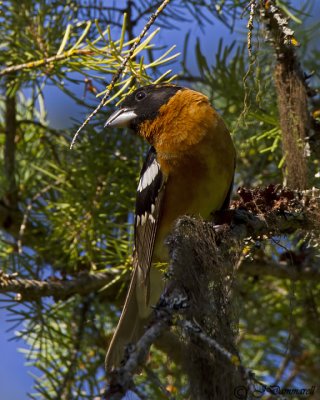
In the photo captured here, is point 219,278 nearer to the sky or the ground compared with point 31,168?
nearer to the ground

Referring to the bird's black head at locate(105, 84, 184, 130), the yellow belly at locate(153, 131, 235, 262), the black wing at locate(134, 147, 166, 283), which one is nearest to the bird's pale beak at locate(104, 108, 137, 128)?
the bird's black head at locate(105, 84, 184, 130)

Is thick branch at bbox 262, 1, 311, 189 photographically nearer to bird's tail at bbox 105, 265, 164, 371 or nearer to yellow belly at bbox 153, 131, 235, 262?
yellow belly at bbox 153, 131, 235, 262

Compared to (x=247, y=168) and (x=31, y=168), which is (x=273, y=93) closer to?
(x=247, y=168)

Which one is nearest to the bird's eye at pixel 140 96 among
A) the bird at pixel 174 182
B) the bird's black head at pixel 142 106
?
the bird's black head at pixel 142 106

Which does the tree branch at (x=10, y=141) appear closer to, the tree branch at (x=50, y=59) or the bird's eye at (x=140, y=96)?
the tree branch at (x=50, y=59)

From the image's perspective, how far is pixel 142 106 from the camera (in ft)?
11.7

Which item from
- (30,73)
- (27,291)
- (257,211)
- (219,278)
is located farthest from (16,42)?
(219,278)

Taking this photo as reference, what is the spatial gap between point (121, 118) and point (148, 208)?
0.51m

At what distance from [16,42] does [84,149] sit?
644 mm

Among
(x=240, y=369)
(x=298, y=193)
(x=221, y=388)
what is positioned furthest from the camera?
(x=298, y=193)

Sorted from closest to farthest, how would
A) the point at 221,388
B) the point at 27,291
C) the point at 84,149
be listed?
the point at 221,388, the point at 27,291, the point at 84,149

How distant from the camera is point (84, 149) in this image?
3.73 m

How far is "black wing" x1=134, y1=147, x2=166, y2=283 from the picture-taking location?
3260 mm

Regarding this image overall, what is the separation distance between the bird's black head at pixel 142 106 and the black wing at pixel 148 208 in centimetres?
26
